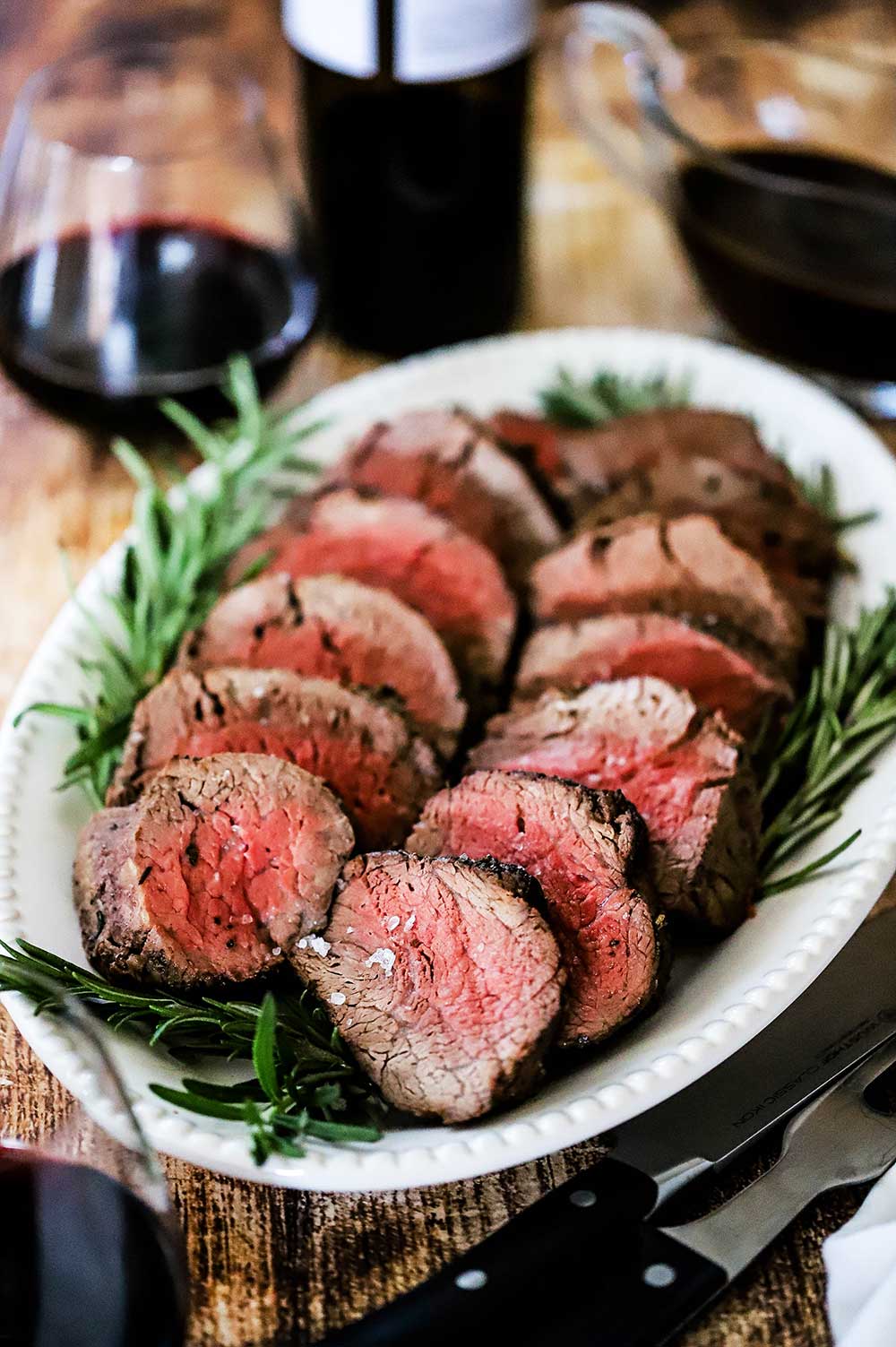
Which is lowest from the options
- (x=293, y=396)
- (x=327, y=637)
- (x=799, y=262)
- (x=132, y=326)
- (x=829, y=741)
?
(x=293, y=396)

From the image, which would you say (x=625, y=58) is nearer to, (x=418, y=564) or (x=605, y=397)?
(x=605, y=397)

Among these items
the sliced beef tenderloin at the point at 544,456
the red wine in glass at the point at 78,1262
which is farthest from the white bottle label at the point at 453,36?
the red wine in glass at the point at 78,1262

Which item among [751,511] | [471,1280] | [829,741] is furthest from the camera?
[751,511]

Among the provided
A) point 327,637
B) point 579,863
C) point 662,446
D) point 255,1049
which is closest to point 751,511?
point 662,446

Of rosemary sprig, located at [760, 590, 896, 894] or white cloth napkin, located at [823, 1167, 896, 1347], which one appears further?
rosemary sprig, located at [760, 590, 896, 894]

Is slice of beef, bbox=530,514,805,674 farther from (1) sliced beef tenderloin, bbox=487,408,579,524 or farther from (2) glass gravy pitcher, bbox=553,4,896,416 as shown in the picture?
(2) glass gravy pitcher, bbox=553,4,896,416

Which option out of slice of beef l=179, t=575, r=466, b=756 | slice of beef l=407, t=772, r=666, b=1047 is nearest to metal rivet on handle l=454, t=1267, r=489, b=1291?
slice of beef l=407, t=772, r=666, b=1047

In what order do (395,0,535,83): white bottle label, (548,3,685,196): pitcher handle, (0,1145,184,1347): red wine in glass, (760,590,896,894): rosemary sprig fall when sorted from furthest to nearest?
1. (548,3,685,196): pitcher handle
2. (395,0,535,83): white bottle label
3. (760,590,896,894): rosemary sprig
4. (0,1145,184,1347): red wine in glass
